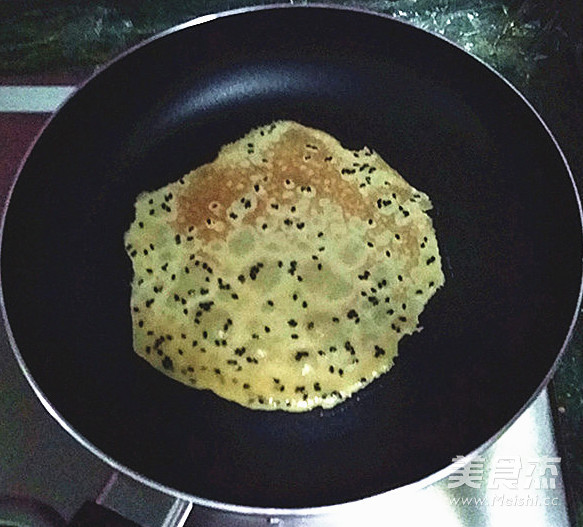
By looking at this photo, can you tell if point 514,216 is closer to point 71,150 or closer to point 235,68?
point 235,68

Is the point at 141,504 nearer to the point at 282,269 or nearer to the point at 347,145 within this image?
the point at 282,269

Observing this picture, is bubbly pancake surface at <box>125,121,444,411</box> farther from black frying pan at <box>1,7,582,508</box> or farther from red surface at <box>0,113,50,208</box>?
red surface at <box>0,113,50,208</box>

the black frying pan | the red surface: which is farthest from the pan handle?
the red surface

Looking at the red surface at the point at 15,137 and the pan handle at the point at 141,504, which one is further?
the red surface at the point at 15,137

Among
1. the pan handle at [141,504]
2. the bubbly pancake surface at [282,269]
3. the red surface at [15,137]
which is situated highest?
the red surface at [15,137]

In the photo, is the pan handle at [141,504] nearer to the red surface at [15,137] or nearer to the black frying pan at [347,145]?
the black frying pan at [347,145]

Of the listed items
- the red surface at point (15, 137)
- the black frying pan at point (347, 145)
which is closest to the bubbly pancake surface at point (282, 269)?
the black frying pan at point (347, 145)

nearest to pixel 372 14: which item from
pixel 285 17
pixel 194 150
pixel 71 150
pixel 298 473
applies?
pixel 285 17
